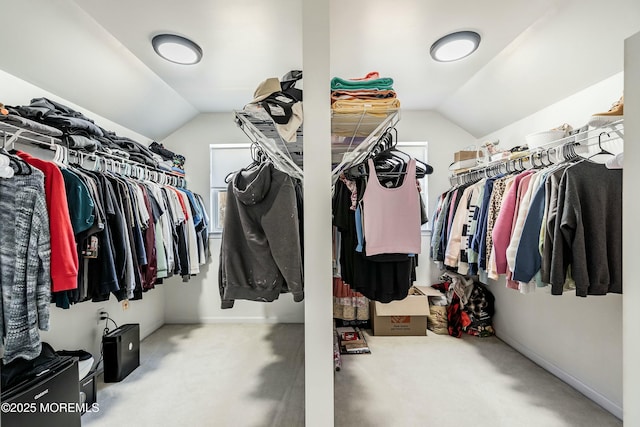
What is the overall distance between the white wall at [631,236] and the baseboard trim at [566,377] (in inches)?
63.8

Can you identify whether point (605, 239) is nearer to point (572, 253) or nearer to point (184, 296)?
point (572, 253)

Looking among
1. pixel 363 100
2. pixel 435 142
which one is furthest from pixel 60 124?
pixel 435 142

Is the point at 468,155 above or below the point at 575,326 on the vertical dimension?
above

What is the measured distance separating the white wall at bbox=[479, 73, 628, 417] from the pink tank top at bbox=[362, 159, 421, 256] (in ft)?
3.48

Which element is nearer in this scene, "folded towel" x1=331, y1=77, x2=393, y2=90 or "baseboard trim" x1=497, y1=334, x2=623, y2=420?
"folded towel" x1=331, y1=77, x2=393, y2=90

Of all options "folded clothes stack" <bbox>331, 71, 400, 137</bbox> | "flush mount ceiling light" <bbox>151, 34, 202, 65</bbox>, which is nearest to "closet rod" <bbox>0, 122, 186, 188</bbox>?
"flush mount ceiling light" <bbox>151, 34, 202, 65</bbox>

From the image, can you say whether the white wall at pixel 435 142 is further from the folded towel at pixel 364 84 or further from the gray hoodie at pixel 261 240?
the gray hoodie at pixel 261 240

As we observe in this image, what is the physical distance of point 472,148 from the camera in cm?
302

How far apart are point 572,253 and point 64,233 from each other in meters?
2.59

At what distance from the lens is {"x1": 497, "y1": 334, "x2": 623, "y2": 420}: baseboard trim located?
1764 millimetres

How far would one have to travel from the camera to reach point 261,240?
150 cm

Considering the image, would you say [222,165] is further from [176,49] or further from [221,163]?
[176,49]

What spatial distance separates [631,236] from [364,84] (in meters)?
1.23

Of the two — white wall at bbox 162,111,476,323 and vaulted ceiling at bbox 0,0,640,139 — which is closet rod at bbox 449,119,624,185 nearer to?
vaulted ceiling at bbox 0,0,640,139
